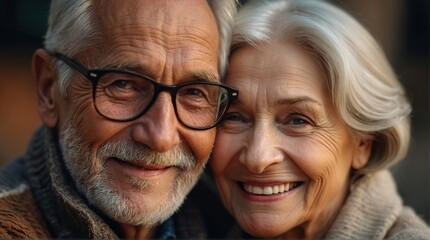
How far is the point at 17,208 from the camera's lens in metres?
2.91

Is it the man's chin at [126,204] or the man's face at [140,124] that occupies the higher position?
the man's face at [140,124]

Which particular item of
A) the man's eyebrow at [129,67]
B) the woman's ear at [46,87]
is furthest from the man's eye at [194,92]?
the woman's ear at [46,87]

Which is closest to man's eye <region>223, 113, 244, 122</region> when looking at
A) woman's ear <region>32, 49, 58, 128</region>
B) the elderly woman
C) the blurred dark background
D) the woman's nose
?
the elderly woman

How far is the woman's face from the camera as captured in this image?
3000 millimetres

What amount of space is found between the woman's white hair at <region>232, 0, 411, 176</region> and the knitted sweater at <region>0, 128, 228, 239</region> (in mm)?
1003

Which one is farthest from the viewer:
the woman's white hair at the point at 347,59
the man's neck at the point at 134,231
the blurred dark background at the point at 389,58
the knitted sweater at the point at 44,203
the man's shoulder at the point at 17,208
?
the blurred dark background at the point at 389,58

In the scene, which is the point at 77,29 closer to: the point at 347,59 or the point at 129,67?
the point at 129,67

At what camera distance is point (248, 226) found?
10.2 feet

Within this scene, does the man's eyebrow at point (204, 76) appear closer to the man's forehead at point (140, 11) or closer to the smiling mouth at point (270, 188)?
the man's forehead at point (140, 11)

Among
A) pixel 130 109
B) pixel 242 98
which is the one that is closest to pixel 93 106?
pixel 130 109

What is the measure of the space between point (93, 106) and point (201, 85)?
49 centimetres

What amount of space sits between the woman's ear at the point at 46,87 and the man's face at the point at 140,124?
0.46 ft

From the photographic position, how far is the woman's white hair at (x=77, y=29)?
2.97 m

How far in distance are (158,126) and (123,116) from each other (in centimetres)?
17
